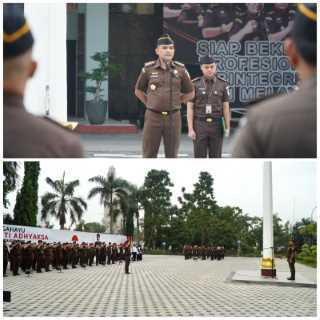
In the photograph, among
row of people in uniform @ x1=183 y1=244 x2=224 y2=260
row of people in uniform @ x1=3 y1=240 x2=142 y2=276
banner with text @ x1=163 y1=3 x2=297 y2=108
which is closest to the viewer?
banner with text @ x1=163 y1=3 x2=297 y2=108

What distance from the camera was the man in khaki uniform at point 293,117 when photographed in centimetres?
197

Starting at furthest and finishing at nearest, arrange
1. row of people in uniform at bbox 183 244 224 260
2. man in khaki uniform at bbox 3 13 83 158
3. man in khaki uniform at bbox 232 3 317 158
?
1. row of people in uniform at bbox 183 244 224 260
2. man in khaki uniform at bbox 3 13 83 158
3. man in khaki uniform at bbox 232 3 317 158

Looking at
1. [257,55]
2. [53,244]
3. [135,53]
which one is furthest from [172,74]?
[53,244]

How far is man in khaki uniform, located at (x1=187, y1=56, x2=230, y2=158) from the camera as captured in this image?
145 inches

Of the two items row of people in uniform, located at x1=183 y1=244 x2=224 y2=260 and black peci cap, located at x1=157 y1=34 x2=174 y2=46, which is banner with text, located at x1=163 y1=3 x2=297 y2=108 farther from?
row of people in uniform, located at x1=183 y1=244 x2=224 y2=260

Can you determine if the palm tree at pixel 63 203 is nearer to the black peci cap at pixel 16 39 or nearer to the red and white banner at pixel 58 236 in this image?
the red and white banner at pixel 58 236

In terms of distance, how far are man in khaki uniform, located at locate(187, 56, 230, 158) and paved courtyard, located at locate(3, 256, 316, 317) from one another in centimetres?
73

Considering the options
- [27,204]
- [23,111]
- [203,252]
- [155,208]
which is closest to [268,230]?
[203,252]

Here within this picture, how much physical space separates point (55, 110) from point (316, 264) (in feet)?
6.21

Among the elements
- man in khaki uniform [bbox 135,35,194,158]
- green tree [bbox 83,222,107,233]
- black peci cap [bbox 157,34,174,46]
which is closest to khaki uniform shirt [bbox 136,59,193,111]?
man in khaki uniform [bbox 135,35,194,158]

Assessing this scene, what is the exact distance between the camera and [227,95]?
3.68 meters

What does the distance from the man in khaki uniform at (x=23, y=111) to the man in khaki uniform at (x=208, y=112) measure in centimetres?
121

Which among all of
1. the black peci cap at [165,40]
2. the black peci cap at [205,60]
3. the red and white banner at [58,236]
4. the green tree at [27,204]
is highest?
the black peci cap at [165,40]

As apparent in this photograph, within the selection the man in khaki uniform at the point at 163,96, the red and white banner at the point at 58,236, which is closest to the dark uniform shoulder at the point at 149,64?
the man in khaki uniform at the point at 163,96
